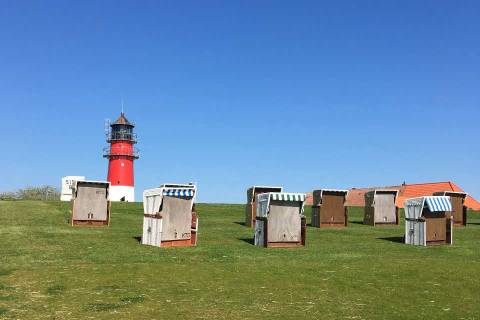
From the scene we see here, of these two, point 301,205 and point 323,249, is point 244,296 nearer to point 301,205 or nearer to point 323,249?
point 323,249

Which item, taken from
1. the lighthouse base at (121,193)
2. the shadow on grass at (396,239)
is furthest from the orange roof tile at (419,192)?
the shadow on grass at (396,239)

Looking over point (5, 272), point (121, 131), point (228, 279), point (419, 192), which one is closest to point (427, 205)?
point (228, 279)

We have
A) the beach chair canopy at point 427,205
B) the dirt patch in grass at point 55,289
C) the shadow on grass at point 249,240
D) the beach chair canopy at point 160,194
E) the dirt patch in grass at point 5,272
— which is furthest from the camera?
the beach chair canopy at point 427,205

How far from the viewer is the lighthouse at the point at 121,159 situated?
64250 mm

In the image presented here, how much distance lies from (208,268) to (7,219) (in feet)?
57.3

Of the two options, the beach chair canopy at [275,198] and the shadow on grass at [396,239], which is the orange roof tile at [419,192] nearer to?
the shadow on grass at [396,239]

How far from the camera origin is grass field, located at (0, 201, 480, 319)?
30.4ft

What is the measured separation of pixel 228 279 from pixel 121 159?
54873mm

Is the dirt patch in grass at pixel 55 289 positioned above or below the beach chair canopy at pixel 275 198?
below

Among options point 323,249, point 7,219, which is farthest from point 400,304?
point 7,219

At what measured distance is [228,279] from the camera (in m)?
12.3

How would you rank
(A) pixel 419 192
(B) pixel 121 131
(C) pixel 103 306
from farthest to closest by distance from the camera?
(B) pixel 121 131, (A) pixel 419 192, (C) pixel 103 306

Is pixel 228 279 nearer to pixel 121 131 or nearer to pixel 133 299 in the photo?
pixel 133 299

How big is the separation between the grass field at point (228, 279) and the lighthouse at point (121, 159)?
1698 inches
